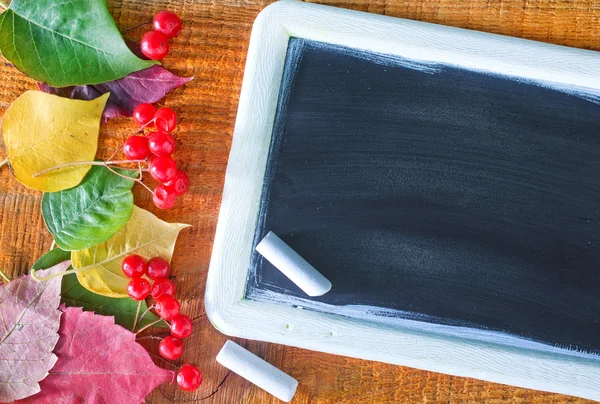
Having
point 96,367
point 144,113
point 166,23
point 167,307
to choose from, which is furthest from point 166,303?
point 166,23

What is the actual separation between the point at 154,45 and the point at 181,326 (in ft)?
1.04

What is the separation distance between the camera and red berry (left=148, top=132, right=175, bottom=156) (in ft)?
2.11

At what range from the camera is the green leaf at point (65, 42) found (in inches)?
25.2

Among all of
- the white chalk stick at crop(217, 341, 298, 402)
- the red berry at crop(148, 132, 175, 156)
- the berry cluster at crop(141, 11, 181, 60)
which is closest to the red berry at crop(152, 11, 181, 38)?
the berry cluster at crop(141, 11, 181, 60)

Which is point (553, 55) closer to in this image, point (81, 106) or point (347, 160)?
point (347, 160)

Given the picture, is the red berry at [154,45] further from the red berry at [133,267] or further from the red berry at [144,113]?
the red berry at [133,267]

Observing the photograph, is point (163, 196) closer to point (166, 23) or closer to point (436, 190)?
point (166, 23)

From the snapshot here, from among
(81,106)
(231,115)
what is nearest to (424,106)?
(231,115)

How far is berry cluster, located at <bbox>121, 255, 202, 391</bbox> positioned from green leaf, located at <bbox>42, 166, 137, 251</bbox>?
5cm

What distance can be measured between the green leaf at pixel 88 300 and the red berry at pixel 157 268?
41mm

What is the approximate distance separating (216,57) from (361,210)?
0.82 feet

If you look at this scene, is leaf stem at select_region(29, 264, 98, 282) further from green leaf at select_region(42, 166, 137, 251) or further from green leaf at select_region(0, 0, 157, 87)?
green leaf at select_region(0, 0, 157, 87)

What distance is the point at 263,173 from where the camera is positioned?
2.19 feet

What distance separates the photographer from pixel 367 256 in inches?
26.4
